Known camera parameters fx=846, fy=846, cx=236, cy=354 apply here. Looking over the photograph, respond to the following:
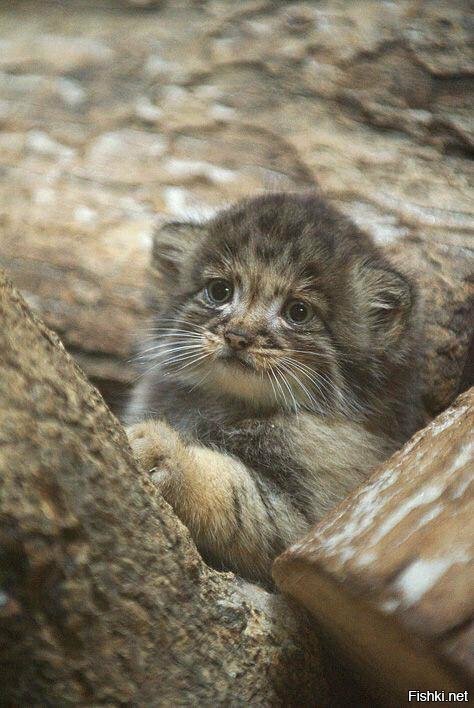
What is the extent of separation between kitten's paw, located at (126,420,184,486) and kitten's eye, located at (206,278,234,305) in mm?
798

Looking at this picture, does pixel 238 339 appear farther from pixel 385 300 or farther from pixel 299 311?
pixel 385 300

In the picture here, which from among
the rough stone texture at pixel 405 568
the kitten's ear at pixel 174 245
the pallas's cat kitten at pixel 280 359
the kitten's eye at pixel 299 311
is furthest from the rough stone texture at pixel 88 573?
the kitten's ear at pixel 174 245

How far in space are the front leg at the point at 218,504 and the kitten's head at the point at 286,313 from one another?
0.46 metres

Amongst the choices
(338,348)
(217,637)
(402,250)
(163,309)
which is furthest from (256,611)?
(402,250)

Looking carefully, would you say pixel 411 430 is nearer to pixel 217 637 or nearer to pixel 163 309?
pixel 163 309

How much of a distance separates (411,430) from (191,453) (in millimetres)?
1003

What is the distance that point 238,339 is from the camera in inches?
114

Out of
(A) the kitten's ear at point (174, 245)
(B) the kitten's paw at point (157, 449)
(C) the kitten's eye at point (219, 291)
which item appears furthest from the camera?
(A) the kitten's ear at point (174, 245)

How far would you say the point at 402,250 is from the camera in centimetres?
360

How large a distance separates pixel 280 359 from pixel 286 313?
0.81ft

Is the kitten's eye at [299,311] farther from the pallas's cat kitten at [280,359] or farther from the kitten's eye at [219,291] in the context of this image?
the kitten's eye at [219,291]

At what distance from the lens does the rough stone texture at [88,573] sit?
5.37ft

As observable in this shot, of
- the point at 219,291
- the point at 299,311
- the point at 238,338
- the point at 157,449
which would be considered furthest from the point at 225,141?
the point at 157,449

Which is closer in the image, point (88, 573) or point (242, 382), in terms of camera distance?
point (88, 573)
